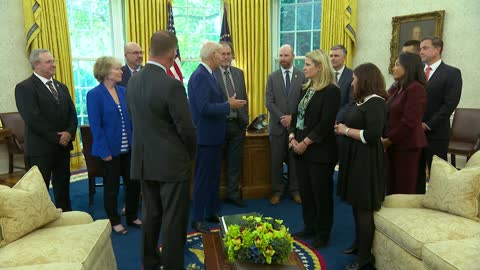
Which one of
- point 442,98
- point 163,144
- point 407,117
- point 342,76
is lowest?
point 163,144

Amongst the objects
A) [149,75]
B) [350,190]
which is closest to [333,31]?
[350,190]

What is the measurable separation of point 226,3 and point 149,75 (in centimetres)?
441

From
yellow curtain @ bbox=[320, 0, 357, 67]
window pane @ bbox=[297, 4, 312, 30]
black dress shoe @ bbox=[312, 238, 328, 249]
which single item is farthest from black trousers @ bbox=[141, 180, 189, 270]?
window pane @ bbox=[297, 4, 312, 30]

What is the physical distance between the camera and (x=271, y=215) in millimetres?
3637

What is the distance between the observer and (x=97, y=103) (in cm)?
296

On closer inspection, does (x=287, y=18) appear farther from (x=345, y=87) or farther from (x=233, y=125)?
(x=233, y=125)

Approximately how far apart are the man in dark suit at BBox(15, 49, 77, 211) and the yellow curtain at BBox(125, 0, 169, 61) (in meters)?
2.85

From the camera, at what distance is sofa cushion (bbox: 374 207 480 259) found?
2.10 meters

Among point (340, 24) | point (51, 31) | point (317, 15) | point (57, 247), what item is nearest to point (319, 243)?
point (57, 247)

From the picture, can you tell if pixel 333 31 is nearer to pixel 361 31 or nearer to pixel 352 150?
pixel 361 31

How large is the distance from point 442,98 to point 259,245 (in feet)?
8.04

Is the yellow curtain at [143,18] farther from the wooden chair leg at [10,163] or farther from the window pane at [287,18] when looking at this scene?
the wooden chair leg at [10,163]

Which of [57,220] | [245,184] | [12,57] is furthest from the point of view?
[12,57]

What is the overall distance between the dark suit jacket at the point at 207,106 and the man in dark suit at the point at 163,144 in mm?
710
